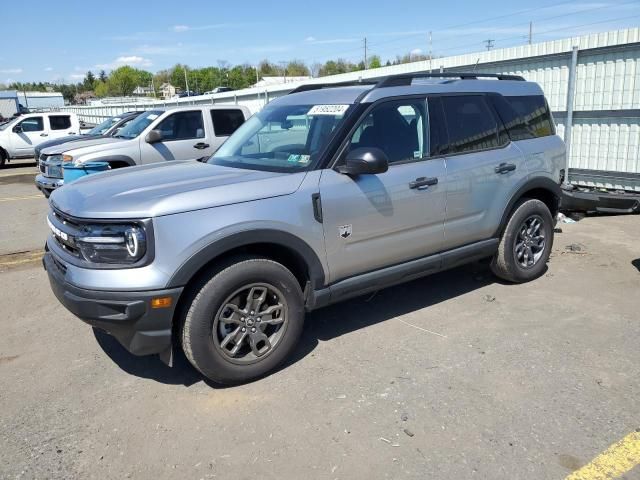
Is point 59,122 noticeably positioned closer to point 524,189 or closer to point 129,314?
point 524,189

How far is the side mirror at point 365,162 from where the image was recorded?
3547 mm

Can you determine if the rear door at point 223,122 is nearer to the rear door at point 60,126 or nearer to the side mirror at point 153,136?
the side mirror at point 153,136

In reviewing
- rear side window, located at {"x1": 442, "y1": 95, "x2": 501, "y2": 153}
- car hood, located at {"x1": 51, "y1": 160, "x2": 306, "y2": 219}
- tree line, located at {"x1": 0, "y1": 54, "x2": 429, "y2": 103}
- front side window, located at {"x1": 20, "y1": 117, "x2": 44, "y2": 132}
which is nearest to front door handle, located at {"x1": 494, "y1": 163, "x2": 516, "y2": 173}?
rear side window, located at {"x1": 442, "y1": 95, "x2": 501, "y2": 153}

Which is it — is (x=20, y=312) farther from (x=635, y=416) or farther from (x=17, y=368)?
(x=635, y=416)

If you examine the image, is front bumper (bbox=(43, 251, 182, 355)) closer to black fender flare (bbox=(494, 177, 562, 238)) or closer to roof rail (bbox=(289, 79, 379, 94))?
roof rail (bbox=(289, 79, 379, 94))

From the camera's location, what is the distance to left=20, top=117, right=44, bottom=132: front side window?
18.6 metres

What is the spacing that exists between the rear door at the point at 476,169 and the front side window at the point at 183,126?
631 centimetres

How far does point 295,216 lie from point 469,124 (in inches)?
79.3

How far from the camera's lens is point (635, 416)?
303 centimetres

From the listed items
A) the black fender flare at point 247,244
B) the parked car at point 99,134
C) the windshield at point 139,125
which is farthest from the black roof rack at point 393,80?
the parked car at point 99,134

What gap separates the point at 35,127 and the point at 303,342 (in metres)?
18.4

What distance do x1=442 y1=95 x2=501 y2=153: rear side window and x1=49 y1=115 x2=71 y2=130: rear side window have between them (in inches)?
710

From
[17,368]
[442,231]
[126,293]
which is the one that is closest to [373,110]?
[442,231]

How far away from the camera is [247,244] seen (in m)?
A: 3.33
